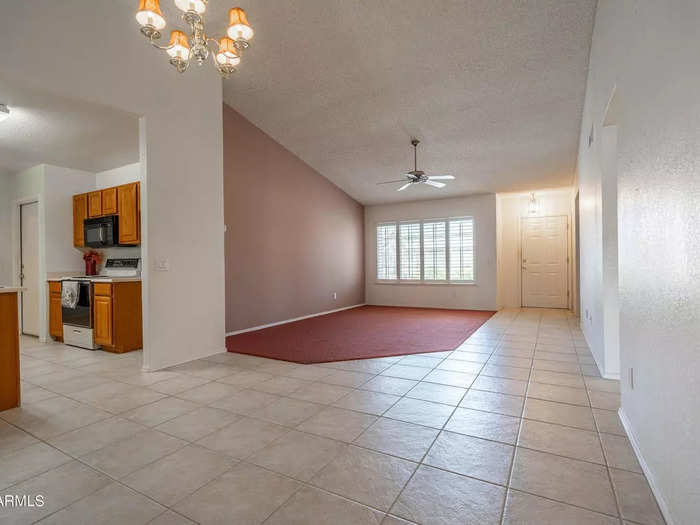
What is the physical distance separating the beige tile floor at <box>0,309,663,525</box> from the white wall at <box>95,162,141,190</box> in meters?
2.75

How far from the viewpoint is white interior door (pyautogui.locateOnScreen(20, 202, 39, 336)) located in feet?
16.9

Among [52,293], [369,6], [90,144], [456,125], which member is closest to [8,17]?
[90,144]

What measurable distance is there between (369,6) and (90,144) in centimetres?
363

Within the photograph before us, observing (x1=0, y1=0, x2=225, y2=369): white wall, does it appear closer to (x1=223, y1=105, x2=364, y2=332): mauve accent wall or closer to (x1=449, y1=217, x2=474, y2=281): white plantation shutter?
(x1=223, y1=105, x2=364, y2=332): mauve accent wall

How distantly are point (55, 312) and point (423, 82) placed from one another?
574 cm

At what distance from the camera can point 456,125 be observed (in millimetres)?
5172

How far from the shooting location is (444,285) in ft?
26.9

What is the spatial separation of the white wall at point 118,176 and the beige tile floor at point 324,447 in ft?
9.03

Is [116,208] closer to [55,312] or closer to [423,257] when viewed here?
[55,312]

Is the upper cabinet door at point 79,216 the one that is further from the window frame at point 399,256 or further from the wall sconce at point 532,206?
the wall sconce at point 532,206

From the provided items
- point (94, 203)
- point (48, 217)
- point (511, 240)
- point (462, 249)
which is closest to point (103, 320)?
point (94, 203)

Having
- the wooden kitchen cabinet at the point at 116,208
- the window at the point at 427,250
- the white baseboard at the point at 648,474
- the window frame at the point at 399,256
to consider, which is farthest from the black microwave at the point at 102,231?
the window frame at the point at 399,256

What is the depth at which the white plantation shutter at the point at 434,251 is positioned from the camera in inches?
324

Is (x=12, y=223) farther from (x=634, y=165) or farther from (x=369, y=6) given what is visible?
(x=634, y=165)
